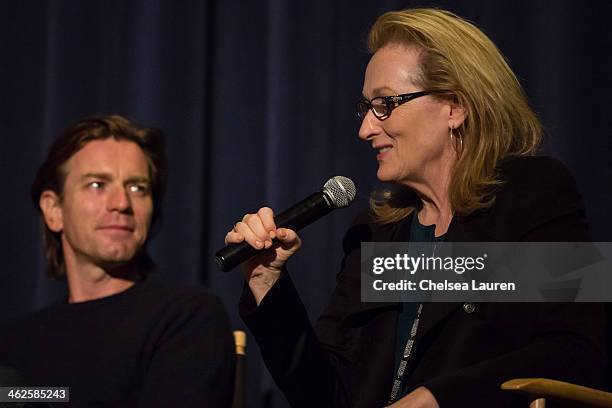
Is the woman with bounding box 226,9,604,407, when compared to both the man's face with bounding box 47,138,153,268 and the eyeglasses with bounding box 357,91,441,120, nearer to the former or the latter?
the eyeglasses with bounding box 357,91,441,120

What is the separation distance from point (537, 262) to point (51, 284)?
1652 millimetres

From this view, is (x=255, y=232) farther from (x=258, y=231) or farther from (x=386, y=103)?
(x=386, y=103)

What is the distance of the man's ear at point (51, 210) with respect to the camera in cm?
258

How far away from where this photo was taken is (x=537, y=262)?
168 cm

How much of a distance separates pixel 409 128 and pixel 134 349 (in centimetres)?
89

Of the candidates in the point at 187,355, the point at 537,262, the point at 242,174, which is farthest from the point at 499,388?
the point at 242,174

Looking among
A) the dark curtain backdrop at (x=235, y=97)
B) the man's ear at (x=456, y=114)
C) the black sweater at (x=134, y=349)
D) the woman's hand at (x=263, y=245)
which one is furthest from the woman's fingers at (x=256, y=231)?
the dark curtain backdrop at (x=235, y=97)

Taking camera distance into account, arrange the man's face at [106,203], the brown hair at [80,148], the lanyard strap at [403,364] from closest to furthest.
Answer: the lanyard strap at [403,364] → the man's face at [106,203] → the brown hair at [80,148]

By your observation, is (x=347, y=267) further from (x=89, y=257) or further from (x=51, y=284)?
(x=51, y=284)

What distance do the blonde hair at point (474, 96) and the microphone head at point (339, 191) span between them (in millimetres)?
235

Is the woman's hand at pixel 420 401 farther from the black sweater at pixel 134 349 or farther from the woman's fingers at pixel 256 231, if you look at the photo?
the black sweater at pixel 134 349

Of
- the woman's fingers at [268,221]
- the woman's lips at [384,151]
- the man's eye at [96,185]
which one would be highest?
the man's eye at [96,185]

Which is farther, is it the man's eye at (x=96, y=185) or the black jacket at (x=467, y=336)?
the man's eye at (x=96, y=185)

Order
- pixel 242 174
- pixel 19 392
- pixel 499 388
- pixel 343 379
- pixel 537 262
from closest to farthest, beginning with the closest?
pixel 499 388 < pixel 537 262 < pixel 343 379 < pixel 19 392 < pixel 242 174
